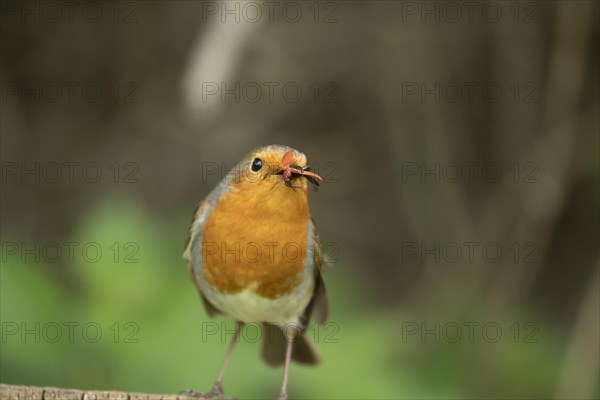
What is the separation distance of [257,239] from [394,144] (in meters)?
3.44

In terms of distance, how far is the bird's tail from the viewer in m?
5.00

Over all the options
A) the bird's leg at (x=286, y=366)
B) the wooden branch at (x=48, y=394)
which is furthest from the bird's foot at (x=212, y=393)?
the wooden branch at (x=48, y=394)

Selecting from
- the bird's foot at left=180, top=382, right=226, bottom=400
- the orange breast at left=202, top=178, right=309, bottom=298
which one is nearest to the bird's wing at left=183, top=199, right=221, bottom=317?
the orange breast at left=202, top=178, right=309, bottom=298

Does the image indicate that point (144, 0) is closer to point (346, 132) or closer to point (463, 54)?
point (346, 132)

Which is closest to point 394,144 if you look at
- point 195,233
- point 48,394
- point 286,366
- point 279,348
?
point 279,348

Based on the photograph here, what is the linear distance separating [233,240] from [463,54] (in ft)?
13.5

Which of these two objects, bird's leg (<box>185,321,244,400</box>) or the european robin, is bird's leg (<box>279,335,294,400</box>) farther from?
bird's leg (<box>185,321,244,400</box>)

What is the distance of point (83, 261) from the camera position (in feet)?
15.4

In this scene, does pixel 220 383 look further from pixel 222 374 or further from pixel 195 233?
pixel 195 233

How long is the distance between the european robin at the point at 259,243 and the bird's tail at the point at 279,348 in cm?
44

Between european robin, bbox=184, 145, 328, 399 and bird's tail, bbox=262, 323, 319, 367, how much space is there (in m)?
0.44

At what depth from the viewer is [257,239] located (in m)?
4.01

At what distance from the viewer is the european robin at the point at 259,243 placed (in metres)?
3.98

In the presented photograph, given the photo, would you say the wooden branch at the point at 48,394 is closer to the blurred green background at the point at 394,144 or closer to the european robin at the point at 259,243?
the european robin at the point at 259,243
